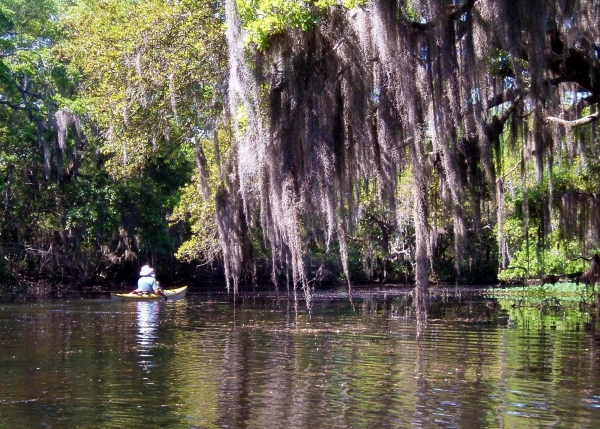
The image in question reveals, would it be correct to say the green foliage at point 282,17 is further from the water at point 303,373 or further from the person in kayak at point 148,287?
the person in kayak at point 148,287

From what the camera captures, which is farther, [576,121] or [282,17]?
[576,121]

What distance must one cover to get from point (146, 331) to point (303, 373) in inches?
258

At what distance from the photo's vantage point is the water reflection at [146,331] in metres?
11.5

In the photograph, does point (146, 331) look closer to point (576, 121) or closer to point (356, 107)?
point (356, 107)

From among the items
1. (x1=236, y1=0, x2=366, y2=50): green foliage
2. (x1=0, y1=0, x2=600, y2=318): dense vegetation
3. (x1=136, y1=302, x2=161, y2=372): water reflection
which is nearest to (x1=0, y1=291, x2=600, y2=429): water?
(x1=136, y1=302, x2=161, y2=372): water reflection

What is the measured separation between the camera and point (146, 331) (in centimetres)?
1608

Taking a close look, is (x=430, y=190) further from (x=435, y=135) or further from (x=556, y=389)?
(x=556, y=389)

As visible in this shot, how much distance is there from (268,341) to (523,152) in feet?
16.9

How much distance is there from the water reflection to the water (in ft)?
0.12

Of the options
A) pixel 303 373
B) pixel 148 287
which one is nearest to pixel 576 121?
pixel 303 373

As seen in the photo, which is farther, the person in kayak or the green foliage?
the person in kayak

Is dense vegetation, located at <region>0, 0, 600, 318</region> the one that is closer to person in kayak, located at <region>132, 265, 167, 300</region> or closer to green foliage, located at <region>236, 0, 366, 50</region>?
green foliage, located at <region>236, 0, 366, 50</region>

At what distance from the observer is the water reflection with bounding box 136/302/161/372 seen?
37.8 ft

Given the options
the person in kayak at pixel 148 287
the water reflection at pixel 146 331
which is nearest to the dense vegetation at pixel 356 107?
the water reflection at pixel 146 331
